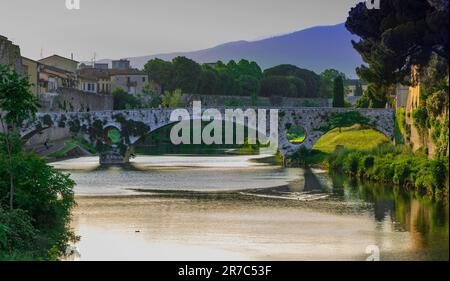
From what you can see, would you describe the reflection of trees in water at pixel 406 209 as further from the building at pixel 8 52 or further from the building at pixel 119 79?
the building at pixel 119 79

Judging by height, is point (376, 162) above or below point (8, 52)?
below

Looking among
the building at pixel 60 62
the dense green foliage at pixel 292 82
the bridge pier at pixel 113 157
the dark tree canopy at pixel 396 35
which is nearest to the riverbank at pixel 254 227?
the dark tree canopy at pixel 396 35

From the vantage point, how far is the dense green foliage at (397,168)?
3841 cm

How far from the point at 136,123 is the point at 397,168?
30.0m

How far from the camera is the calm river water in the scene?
86.8 ft

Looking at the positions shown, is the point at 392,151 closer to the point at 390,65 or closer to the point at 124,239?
the point at 390,65

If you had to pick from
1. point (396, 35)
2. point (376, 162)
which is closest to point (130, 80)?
point (376, 162)

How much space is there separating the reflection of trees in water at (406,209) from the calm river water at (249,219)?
0.04 metres

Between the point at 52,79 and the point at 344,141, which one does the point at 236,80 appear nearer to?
the point at 52,79

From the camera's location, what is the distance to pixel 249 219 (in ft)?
111

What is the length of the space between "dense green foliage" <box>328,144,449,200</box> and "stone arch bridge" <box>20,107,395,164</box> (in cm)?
884

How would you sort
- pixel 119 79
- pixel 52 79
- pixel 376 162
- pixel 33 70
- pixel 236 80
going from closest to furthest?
pixel 376 162 < pixel 33 70 < pixel 52 79 < pixel 119 79 < pixel 236 80

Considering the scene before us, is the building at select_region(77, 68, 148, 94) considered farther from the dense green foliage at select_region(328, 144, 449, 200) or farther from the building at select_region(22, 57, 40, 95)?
the dense green foliage at select_region(328, 144, 449, 200)

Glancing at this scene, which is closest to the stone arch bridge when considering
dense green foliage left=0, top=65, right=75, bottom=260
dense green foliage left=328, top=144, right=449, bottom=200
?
dense green foliage left=328, top=144, right=449, bottom=200
